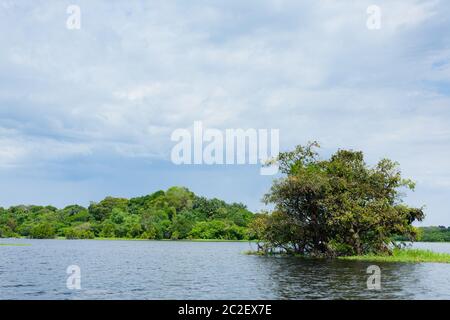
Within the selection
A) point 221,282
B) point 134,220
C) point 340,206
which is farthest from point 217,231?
point 221,282

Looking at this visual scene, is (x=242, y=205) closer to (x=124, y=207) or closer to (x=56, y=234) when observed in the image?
(x=124, y=207)

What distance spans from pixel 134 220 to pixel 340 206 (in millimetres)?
89647

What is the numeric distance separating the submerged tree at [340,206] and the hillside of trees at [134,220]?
208ft

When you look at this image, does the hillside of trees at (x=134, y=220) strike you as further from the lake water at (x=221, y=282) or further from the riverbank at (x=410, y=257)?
the lake water at (x=221, y=282)

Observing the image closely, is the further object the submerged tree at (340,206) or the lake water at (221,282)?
the submerged tree at (340,206)

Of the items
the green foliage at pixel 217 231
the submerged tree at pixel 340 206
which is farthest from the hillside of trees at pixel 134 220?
the submerged tree at pixel 340 206

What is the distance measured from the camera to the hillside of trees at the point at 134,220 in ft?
441

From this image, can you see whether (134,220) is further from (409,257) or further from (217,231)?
(409,257)

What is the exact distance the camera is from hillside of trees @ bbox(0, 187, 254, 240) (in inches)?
5290

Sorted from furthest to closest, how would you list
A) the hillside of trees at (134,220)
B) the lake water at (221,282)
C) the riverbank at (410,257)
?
1. the hillside of trees at (134,220)
2. the riverbank at (410,257)
3. the lake water at (221,282)

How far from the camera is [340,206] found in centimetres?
5716

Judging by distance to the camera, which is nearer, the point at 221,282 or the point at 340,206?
the point at 221,282
